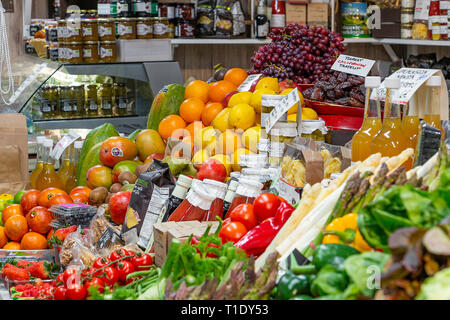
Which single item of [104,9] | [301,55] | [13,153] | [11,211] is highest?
[104,9]

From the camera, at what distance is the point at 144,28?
4.15m

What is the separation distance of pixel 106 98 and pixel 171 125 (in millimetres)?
943

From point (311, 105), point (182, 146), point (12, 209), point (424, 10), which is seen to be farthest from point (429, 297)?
point (424, 10)

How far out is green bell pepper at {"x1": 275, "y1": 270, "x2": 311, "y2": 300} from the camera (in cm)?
114

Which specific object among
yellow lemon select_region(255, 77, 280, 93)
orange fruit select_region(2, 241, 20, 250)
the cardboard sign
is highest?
the cardboard sign

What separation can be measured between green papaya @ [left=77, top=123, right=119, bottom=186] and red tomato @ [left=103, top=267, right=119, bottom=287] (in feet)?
4.34

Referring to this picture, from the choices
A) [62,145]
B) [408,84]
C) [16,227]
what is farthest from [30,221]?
[408,84]

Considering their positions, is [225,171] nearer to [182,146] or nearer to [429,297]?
[182,146]

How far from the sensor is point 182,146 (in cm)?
278

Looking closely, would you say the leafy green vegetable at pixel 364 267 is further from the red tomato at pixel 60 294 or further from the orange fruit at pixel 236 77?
the orange fruit at pixel 236 77

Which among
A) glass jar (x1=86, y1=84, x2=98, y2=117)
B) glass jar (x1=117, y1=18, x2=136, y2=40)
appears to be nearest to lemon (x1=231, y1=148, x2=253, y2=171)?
glass jar (x1=86, y1=84, x2=98, y2=117)

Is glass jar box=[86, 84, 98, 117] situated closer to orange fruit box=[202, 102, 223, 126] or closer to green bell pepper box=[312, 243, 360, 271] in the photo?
orange fruit box=[202, 102, 223, 126]

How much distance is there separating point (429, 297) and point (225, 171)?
147cm

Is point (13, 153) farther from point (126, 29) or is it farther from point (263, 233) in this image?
point (263, 233)
